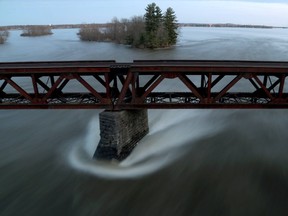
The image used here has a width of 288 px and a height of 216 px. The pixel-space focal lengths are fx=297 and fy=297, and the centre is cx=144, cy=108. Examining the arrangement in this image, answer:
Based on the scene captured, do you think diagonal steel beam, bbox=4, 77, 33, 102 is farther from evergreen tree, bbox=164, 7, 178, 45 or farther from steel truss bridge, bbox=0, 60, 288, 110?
evergreen tree, bbox=164, 7, 178, 45

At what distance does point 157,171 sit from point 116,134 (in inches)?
125

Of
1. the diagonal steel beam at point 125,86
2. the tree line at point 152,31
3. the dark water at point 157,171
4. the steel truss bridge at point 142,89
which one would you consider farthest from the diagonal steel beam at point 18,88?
the tree line at point 152,31

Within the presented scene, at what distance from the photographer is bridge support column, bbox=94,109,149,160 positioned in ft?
53.3

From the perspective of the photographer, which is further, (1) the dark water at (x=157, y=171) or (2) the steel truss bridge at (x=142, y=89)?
(2) the steel truss bridge at (x=142, y=89)

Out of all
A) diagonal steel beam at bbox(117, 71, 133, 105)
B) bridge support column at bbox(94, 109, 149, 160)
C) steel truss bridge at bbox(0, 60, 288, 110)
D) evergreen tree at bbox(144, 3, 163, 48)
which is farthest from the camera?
evergreen tree at bbox(144, 3, 163, 48)

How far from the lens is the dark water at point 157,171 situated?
14.2 meters

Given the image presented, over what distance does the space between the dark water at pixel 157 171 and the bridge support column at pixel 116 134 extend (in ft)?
1.76

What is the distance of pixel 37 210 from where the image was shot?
46.5 feet

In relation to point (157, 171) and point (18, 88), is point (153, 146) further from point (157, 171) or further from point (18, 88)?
point (18, 88)

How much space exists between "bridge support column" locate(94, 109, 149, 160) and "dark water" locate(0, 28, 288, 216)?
0.54m

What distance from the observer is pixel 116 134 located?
1633 cm

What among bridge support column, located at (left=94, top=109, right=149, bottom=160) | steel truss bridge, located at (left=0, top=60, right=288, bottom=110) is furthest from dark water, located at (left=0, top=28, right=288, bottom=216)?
steel truss bridge, located at (left=0, top=60, right=288, bottom=110)

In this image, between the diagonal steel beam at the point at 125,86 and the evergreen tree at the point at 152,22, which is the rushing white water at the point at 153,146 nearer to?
the diagonal steel beam at the point at 125,86

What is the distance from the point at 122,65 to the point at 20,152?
9.83 meters
